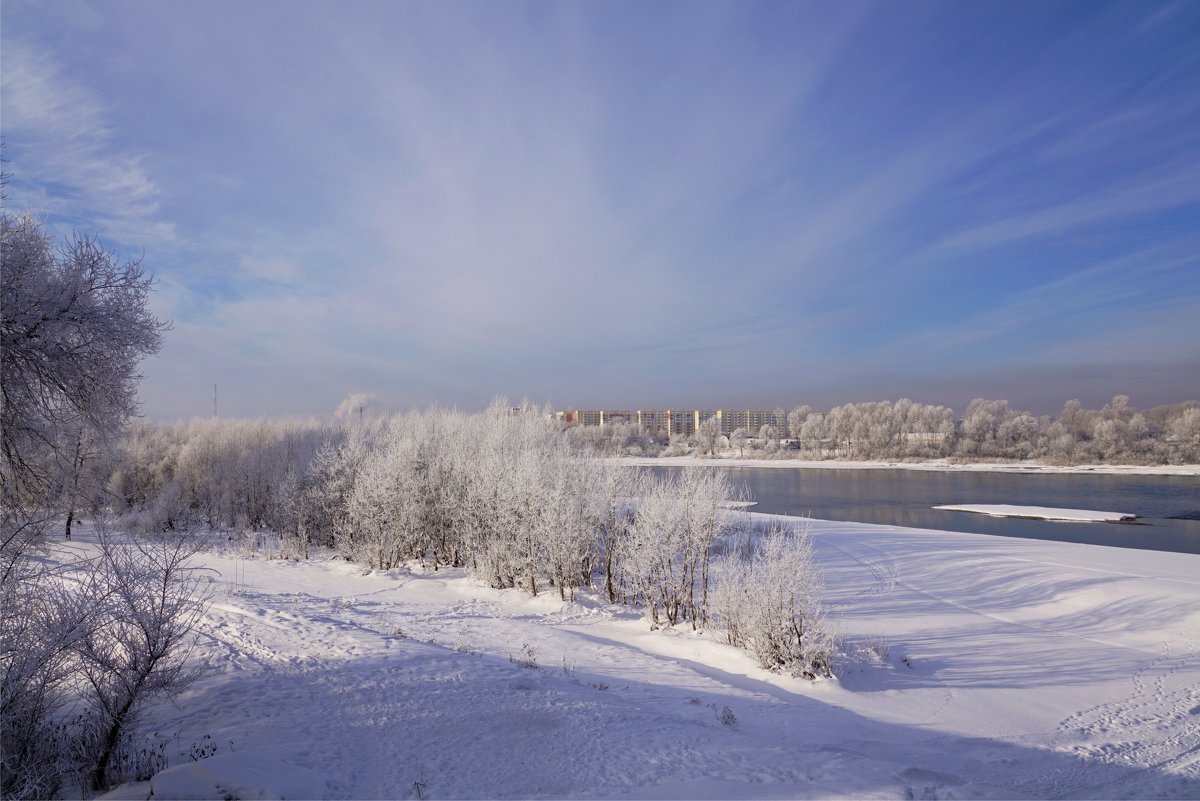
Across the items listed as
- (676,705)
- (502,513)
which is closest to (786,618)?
(676,705)

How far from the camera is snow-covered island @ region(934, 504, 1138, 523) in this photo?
104ft

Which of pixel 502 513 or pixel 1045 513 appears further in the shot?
pixel 1045 513

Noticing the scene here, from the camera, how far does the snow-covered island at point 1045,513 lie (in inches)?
1242

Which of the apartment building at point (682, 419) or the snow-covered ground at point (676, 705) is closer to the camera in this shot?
the snow-covered ground at point (676, 705)

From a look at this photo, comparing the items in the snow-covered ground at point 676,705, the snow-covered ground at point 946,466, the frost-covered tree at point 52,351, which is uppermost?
the frost-covered tree at point 52,351

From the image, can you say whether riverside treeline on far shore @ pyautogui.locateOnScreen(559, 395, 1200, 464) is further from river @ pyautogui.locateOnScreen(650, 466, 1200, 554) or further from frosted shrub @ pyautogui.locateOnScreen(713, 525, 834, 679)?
frosted shrub @ pyautogui.locateOnScreen(713, 525, 834, 679)

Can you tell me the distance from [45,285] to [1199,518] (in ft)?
146

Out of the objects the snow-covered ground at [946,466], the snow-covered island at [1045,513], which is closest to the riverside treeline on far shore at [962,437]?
the snow-covered ground at [946,466]

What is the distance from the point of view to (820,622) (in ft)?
34.0

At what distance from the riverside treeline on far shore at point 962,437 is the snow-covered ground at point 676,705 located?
39.3 meters

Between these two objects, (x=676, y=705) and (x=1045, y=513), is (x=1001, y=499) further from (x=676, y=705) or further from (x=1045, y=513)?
(x=676, y=705)

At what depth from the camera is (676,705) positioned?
27.3 ft

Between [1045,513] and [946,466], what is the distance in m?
39.2

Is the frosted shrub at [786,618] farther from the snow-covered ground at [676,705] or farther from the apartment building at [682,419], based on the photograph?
the apartment building at [682,419]
